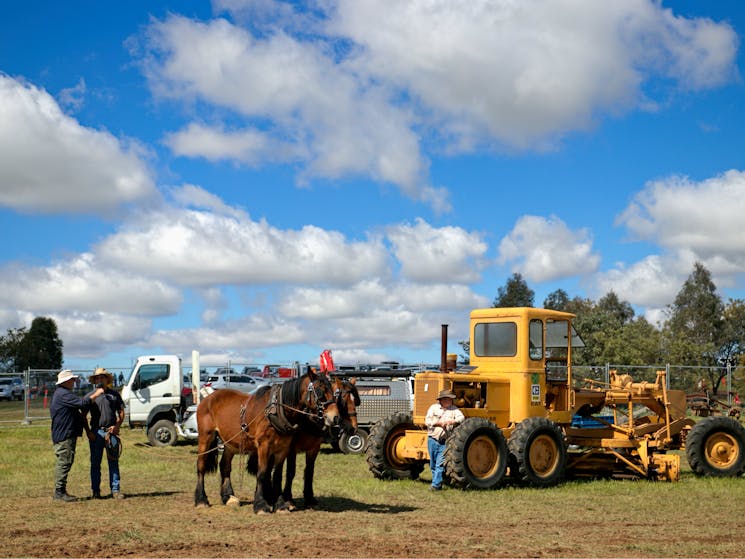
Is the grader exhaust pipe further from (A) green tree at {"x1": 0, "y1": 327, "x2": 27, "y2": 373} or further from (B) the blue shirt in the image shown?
(A) green tree at {"x1": 0, "y1": 327, "x2": 27, "y2": 373}

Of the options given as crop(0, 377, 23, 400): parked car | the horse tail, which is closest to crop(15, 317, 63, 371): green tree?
crop(0, 377, 23, 400): parked car

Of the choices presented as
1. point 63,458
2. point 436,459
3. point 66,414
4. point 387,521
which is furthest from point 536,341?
point 63,458

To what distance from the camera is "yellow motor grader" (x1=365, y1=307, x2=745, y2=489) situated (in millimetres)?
14375

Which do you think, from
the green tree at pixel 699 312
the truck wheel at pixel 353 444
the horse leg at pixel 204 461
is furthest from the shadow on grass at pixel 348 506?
the green tree at pixel 699 312

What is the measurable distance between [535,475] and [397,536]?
5062 millimetres

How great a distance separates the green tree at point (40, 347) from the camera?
264 ft

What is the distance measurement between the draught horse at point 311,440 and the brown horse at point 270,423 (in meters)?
0.08

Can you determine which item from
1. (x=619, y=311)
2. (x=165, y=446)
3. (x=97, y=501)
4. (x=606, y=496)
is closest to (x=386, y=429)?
(x=606, y=496)

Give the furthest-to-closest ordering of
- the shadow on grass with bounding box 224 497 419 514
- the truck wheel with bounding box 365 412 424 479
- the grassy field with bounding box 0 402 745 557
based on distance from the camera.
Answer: the truck wheel with bounding box 365 412 424 479 → the shadow on grass with bounding box 224 497 419 514 → the grassy field with bounding box 0 402 745 557

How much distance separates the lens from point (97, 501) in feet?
42.5

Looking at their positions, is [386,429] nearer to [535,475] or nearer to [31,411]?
[535,475]

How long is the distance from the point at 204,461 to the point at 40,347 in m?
77.3

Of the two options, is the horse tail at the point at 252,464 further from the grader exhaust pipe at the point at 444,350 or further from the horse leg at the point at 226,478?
the grader exhaust pipe at the point at 444,350

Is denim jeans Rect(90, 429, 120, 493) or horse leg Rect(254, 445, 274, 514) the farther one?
denim jeans Rect(90, 429, 120, 493)
